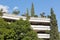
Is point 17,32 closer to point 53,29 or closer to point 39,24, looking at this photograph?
point 53,29

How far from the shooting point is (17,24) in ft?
110

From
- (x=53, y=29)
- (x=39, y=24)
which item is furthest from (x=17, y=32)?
(x=39, y=24)

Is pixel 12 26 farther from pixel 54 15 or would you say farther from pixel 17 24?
pixel 54 15

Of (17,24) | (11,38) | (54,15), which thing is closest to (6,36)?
(11,38)

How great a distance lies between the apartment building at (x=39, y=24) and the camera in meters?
50.4

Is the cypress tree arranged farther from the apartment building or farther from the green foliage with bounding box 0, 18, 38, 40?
the green foliage with bounding box 0, 18, 38, 40

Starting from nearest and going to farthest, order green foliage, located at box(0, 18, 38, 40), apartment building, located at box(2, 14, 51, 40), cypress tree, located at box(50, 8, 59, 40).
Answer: green foliage, located at box(0, 18, 38, 40) → cypress tree, located at box(50, 8, 59, 40) → apartment building, located at box(2, 14, 51, 40)

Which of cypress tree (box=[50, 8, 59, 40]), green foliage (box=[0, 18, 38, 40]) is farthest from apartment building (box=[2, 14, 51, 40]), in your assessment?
green foliage (box=[0, 18, 38, 40])

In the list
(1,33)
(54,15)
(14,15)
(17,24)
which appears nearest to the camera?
(1,33)

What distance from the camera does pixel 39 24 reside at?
52719 millimetres

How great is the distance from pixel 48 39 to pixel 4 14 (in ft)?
35.1

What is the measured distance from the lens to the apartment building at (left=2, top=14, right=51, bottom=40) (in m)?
50.4

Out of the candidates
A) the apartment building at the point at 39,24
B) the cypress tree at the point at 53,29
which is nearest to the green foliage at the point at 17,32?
the cypress tree at the point at 53,29

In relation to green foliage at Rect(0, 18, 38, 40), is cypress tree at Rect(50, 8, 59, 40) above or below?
below
